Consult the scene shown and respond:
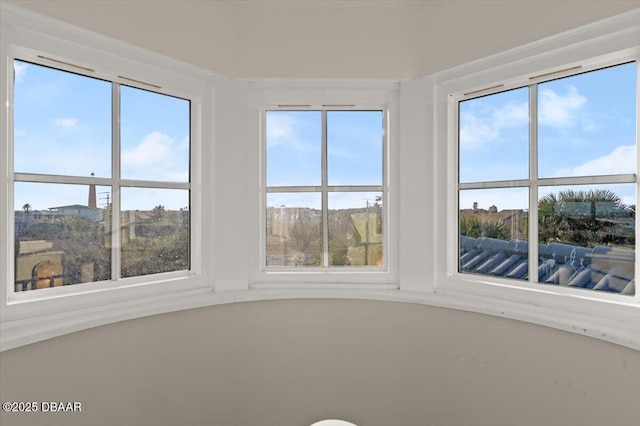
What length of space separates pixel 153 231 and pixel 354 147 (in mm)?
992

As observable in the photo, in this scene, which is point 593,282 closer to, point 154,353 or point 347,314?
point 347,314

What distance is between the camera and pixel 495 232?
5.06 feet

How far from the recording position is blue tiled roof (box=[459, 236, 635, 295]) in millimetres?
1241

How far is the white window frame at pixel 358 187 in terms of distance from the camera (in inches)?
68.5

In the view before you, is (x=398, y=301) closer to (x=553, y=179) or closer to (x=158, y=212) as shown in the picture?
(x=553, y=179)

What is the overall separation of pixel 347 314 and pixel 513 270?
74 cm

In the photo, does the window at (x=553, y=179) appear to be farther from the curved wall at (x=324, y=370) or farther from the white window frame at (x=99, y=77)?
the white window frame at (x=99, y=77)

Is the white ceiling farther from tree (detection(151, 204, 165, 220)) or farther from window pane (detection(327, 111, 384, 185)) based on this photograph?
tree (detection(151, 204, 165, 220))

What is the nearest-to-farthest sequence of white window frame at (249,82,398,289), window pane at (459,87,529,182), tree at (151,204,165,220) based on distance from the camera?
window pane at (459,87,529,182) → tree at (151,204,165,220) → white window frame at (249,82,398,289)

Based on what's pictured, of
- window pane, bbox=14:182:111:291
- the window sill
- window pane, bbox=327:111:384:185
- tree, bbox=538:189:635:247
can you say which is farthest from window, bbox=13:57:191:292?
tree, bbox=538:189:635:247

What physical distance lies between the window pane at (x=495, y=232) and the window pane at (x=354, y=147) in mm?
435

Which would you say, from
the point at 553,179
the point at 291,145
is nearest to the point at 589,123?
the point at 553,179

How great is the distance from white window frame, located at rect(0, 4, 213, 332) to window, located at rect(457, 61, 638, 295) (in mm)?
1194

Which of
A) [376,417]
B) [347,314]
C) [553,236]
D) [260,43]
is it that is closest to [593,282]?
[553,236]
